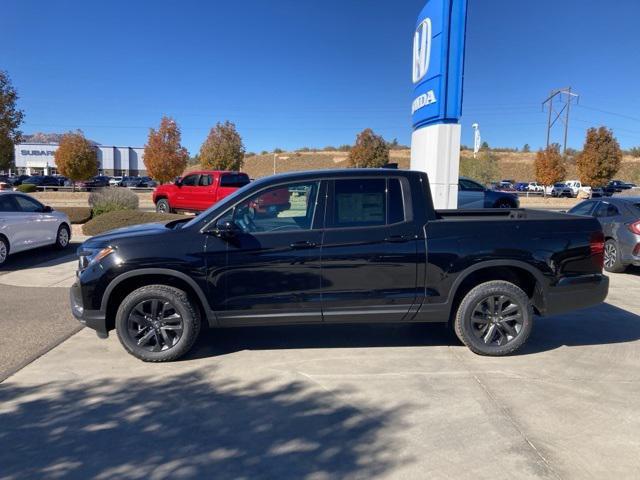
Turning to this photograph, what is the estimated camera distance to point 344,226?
445 cm

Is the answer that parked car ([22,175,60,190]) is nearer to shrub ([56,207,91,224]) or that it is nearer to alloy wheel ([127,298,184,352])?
shrub ([56,207,91,224])

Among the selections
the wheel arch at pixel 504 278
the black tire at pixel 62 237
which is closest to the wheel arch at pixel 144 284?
the wheel arch at pixel 504 278

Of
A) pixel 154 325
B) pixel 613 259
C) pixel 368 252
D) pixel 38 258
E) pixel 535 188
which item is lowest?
pixel 38 258

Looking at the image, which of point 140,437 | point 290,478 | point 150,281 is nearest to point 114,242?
point 150,281

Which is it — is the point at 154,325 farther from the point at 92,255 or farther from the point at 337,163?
the point at 337,163

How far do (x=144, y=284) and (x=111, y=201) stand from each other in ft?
40.2

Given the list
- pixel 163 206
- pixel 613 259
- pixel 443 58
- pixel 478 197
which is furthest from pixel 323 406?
pixel 163 206

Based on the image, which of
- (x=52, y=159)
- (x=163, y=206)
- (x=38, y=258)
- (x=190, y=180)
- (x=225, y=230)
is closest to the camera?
(x=225, y=230)

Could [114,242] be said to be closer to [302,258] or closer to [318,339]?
[302,258]

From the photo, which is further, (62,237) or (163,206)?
(163,206)

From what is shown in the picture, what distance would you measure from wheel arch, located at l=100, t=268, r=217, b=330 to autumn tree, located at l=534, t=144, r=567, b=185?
39.7 metres

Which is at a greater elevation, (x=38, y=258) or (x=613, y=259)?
(x=613, y=259)

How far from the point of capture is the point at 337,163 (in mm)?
89688

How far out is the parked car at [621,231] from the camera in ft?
27.4
